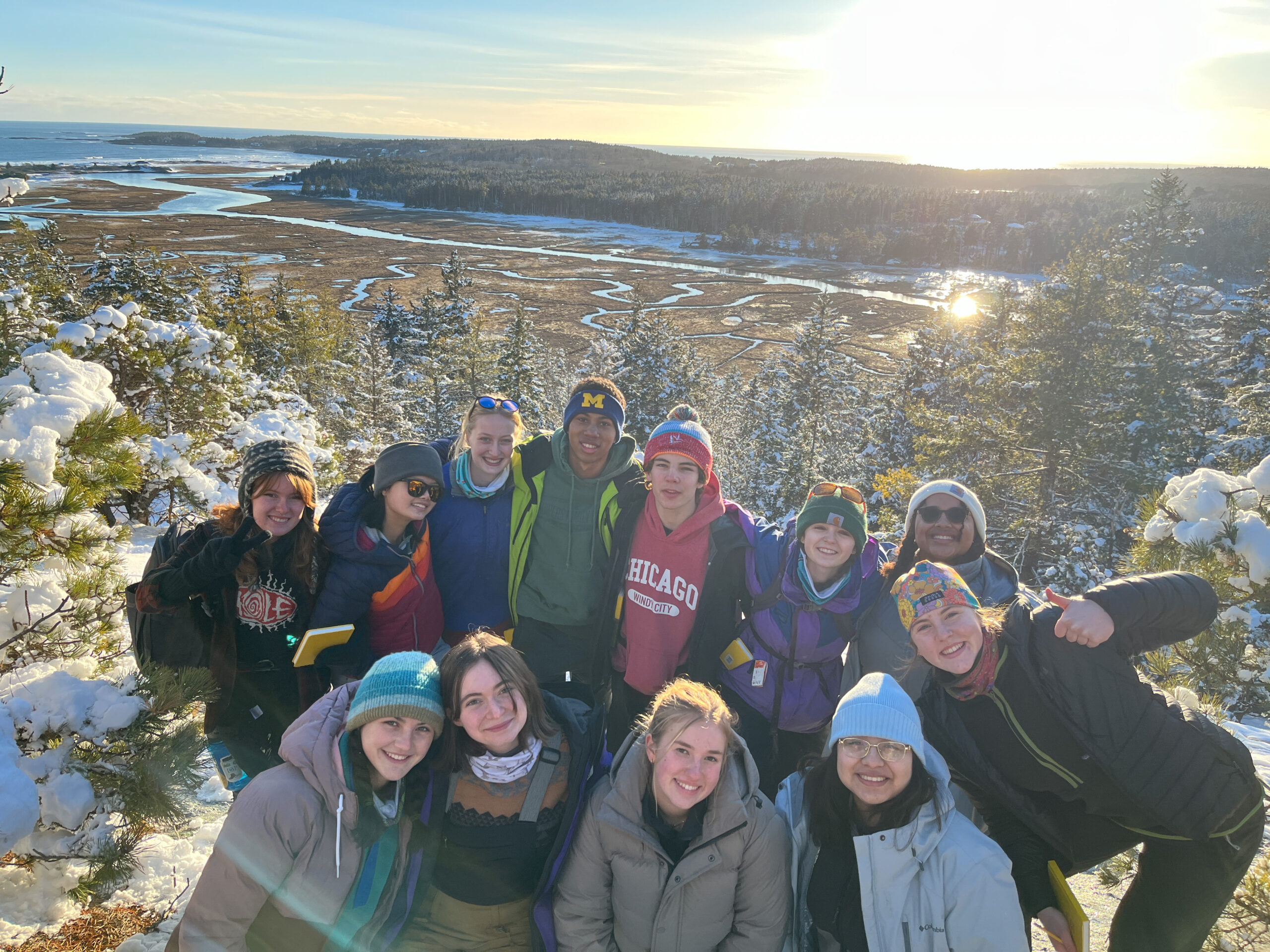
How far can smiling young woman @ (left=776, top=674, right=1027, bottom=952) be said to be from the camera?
2199 millimetres

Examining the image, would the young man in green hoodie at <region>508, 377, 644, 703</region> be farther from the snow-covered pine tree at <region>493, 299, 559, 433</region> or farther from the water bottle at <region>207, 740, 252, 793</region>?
the snow-covered pine tree at <region>493, 299, 559, 433</region>

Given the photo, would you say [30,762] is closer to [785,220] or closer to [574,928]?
[574,928]

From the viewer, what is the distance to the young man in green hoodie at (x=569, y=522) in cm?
351

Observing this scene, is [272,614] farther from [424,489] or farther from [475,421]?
[475,421]

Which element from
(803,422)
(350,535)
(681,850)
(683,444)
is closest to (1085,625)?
(681,850)

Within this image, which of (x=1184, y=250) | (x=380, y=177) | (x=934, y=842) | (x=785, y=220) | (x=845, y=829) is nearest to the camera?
(x=934, y=842)

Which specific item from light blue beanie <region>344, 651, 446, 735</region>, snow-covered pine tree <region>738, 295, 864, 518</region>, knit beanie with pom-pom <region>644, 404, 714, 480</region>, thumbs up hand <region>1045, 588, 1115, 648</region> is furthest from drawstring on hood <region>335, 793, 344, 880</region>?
snow-covered pine tree <region>738, 295, 864, 518</region>

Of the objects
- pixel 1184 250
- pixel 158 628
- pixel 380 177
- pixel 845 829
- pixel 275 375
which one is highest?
pixel 380 177

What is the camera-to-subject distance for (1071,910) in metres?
2.41

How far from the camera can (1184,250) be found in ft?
234

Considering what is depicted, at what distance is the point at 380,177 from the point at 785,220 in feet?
313

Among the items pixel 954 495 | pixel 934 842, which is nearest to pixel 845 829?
pixel 934 842

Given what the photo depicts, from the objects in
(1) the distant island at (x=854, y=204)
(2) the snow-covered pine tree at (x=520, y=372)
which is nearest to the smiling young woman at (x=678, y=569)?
(2) the snow-covered pine tree at (x=520, y=372)

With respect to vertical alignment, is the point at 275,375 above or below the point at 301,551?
below
